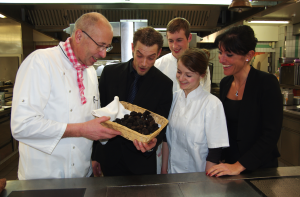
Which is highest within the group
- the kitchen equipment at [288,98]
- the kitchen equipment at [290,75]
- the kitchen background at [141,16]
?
the kitchen background at [141,16]

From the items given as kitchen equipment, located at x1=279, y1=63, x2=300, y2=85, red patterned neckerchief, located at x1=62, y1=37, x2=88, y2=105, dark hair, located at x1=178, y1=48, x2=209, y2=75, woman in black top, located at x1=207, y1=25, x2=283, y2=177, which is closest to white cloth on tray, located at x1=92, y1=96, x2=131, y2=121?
red patterned neckerchief, located at x1=62, y1=37, x2=88, y2=105

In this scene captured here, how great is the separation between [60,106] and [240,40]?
1258mm

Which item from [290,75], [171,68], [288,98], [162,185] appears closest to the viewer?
[162,185]

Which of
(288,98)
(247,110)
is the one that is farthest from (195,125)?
(288,98)

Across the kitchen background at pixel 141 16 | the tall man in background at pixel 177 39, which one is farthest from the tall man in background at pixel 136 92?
the kitchen background at pixel 141 16

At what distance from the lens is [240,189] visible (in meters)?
1.07

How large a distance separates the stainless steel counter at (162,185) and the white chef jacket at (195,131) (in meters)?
0.27

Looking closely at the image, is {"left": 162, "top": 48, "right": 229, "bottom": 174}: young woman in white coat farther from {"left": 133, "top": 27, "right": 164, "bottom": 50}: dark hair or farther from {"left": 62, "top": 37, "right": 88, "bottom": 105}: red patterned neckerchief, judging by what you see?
{"left": 62, "top": 37, "right": 88, "bottom": 105}: red patterned neckerchief

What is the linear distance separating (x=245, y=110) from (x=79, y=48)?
1188mm

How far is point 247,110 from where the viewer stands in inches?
57.4

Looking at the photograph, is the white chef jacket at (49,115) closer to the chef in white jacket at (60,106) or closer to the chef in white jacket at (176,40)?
the chef in white jacket at (60,106)

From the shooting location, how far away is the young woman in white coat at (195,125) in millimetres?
1449

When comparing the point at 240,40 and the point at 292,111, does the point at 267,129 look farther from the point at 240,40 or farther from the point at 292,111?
the point at 292,111

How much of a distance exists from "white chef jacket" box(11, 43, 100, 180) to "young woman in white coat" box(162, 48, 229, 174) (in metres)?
0.64
